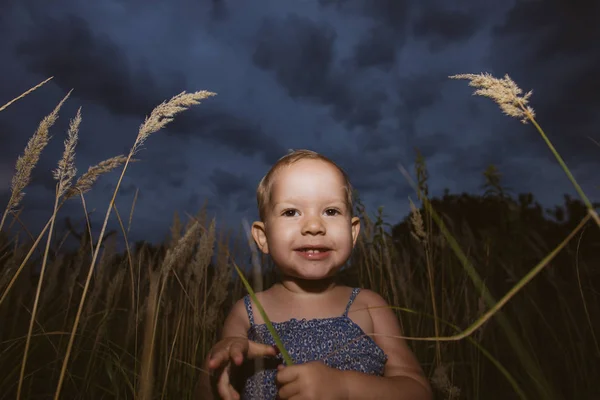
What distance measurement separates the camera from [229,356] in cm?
164

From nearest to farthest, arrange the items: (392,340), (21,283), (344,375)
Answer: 1. (344,375)
2. (392,340)
3. (21,283)

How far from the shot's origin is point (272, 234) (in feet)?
7.02

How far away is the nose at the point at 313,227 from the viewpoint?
6.71ft

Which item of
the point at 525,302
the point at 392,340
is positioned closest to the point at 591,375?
the point at 525,302

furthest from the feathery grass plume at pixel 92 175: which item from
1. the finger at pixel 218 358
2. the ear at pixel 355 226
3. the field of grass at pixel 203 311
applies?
the ear at pixel 355 226

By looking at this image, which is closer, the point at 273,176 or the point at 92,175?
the point at 92,175

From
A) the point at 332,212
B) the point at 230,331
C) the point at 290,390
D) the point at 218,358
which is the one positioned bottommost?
the point at 290,390

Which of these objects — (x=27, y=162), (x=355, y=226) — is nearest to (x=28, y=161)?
(x=27, y=162)

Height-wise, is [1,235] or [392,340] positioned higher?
[1,235]

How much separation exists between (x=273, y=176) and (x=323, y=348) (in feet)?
2.54

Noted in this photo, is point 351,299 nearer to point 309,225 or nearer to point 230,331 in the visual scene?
point 309,225

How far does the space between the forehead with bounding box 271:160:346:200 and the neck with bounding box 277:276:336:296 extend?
371 millimetres

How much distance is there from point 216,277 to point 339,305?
2.34 feet

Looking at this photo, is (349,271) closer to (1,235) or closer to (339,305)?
(339,305)
